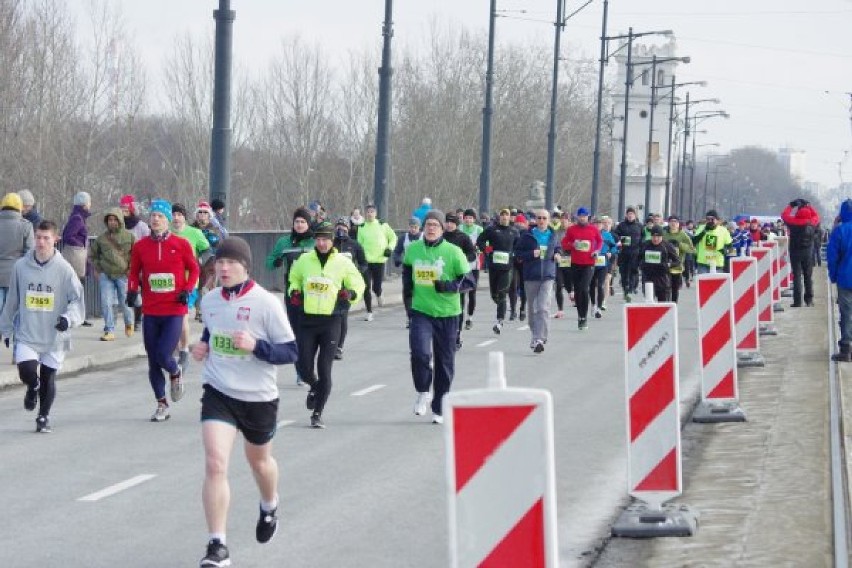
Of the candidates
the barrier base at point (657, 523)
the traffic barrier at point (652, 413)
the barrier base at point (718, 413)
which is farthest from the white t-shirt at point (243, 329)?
the barrier base at point (718, 413)

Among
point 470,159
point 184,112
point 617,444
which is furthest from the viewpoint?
point 470,159

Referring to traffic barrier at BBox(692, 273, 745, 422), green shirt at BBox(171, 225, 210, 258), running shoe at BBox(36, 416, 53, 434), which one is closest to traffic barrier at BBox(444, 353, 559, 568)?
traffic barrier at BBox(692, 273, 745, 422)

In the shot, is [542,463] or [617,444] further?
[617,444]

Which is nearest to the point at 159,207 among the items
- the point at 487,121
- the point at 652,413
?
the point at 652,413

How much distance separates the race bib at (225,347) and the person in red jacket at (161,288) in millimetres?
5672

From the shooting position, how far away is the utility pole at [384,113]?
34.2 meters

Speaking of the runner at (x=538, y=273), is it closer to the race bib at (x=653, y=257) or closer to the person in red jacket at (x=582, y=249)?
the person in red jacket at (x=582, y=249)

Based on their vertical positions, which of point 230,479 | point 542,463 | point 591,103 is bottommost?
point 230,479

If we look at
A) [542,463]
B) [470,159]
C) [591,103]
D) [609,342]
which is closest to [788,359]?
[609,342]

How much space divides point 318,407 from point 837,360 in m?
7.62

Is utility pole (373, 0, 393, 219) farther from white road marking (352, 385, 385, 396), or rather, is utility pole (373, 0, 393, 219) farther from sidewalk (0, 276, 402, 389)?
white road marking (352, 385, 385, 396)

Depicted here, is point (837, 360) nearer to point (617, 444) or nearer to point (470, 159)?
point (617, 444)

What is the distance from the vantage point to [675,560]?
8.87 metres

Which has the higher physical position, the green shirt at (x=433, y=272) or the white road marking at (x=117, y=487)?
the green shirt at (x=433, y=272)
